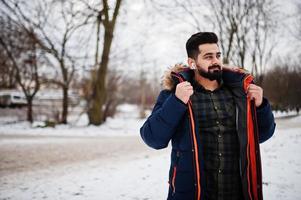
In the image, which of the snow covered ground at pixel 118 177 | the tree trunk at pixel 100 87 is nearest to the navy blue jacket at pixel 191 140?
the snow covered ground at pixel 118 177

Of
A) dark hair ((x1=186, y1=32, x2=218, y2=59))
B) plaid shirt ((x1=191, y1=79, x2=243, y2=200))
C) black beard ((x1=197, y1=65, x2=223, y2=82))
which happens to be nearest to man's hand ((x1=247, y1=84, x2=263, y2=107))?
plaid shirt ((x1=191, y1=79, x2=243, y2=200))

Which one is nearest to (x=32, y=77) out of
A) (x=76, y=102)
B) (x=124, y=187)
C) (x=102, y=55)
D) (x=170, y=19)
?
(x=76, y=102)

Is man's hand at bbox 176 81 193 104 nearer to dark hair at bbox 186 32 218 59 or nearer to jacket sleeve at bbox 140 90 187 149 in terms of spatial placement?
jacket sleeve at bbox 140 90 187 149

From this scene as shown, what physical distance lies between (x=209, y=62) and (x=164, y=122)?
2.37ft

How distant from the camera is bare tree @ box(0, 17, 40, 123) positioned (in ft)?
56.1

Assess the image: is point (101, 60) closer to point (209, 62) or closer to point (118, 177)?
point (118, 177)

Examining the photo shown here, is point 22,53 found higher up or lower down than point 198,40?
higher up

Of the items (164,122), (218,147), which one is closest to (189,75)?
(164,122)

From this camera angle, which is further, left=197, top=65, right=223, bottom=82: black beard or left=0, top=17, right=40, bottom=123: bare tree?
left=0, top=17, right=40, bottom=123: bare tree

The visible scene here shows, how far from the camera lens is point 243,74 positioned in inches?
104

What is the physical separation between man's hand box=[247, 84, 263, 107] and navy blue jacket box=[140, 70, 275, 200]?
0.06 metres

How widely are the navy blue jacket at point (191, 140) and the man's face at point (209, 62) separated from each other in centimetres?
21

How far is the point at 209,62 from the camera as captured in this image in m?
2.46

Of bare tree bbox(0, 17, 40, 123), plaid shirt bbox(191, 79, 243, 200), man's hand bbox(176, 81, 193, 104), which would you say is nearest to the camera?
man's hand bbox(176, 81, 193, 104)
